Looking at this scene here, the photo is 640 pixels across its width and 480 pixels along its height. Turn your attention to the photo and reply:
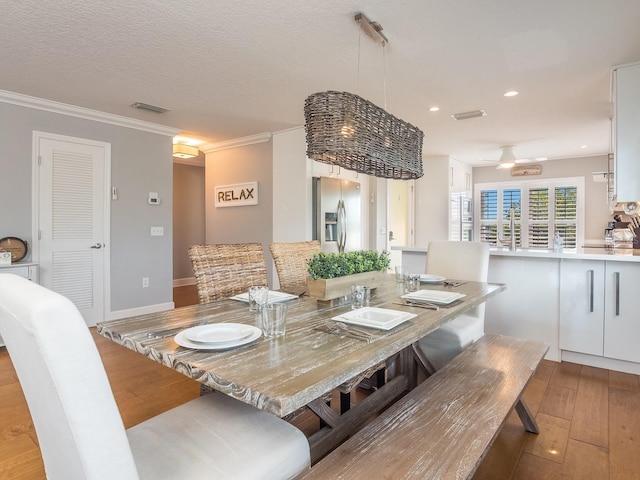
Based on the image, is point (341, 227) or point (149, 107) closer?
point (149, 107)

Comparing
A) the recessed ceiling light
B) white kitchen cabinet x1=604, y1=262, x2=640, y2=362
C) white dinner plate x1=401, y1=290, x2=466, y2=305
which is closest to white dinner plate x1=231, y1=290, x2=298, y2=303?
white dinner plate x1=401, y1=290, x2=466, y2=305

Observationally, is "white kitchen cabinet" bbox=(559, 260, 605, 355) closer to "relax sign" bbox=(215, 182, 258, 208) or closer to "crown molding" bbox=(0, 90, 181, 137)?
"relax sign" bbox=(215, 182, 258, 208)

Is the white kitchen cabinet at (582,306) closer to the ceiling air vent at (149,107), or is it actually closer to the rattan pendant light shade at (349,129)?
the rattan pendant light shade at (349,129)

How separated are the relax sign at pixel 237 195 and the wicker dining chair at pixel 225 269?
9.50 ft

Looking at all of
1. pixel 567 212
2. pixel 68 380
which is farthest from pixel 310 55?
pixel 567 212

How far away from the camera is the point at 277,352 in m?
1.14

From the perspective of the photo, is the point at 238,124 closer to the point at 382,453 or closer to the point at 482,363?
the point at 482,363

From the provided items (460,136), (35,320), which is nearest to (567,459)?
(35,320)

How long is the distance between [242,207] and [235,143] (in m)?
0.93

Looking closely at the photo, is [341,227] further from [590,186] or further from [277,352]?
[590,186]

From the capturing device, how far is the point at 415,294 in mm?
1958

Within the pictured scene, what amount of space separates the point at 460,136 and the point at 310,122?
3947 mm

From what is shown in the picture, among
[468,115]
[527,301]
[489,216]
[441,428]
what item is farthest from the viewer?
[489,216]

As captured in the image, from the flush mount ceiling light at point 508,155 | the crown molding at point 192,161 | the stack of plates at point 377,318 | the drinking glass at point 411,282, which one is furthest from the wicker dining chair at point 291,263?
the crown molding at point 192,161
